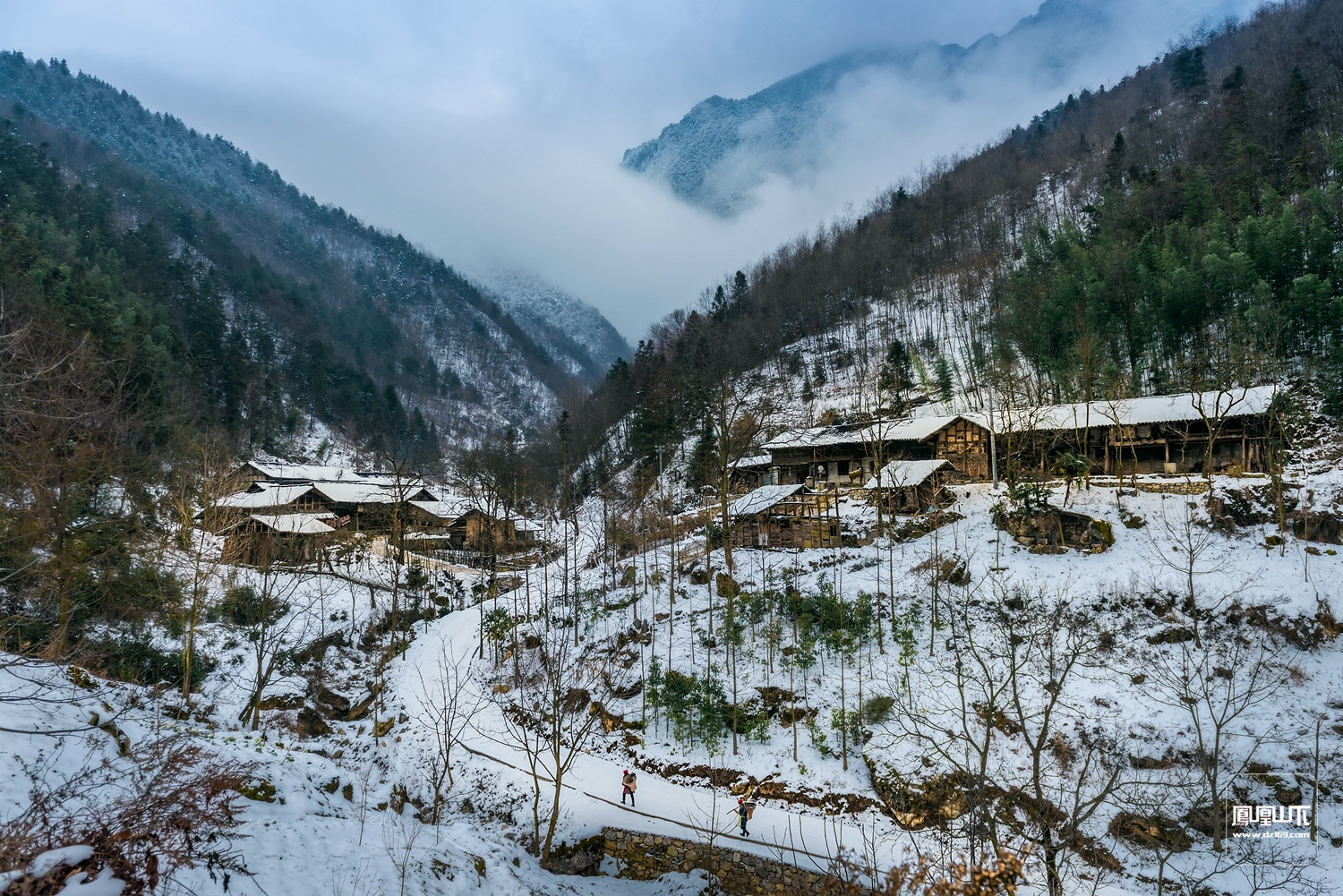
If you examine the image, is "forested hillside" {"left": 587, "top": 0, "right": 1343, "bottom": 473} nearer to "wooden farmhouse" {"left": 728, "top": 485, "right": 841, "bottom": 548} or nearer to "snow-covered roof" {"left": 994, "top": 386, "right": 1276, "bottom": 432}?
"snow-covered roof" {"left": 994, "top": 386, "right": 1276, "bottom": 432}

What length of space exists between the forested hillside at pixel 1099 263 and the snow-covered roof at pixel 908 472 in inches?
224

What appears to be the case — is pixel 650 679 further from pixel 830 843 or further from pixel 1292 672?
pixel 1292 672

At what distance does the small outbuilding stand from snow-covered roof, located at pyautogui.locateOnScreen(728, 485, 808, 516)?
432 cm

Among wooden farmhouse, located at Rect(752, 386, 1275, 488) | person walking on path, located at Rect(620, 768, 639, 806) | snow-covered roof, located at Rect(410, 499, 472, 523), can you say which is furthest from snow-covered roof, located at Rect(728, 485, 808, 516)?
snow-covered roof, located at Rect(410, 499, 472, 523)

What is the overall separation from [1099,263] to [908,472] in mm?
33668

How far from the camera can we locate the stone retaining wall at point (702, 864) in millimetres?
13359

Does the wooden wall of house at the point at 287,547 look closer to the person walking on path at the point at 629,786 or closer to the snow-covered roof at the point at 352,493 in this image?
the snow-covered roof at the point at 352,493

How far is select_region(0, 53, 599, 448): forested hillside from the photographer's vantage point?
3460 inches

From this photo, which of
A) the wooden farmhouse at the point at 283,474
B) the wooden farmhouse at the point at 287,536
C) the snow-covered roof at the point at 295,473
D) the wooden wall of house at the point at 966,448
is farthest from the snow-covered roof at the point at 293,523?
the wooden wall of house at the point at 966,448

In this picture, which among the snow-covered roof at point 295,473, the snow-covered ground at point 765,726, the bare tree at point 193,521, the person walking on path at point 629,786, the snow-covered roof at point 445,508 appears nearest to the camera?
the snow-covered ground at point 765,726

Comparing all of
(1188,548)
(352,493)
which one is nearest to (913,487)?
(1188,548)

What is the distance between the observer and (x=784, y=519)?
99.7ft

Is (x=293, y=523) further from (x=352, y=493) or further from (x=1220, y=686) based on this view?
(x=1220, y=686)

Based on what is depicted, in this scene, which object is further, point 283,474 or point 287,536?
point 283,474
